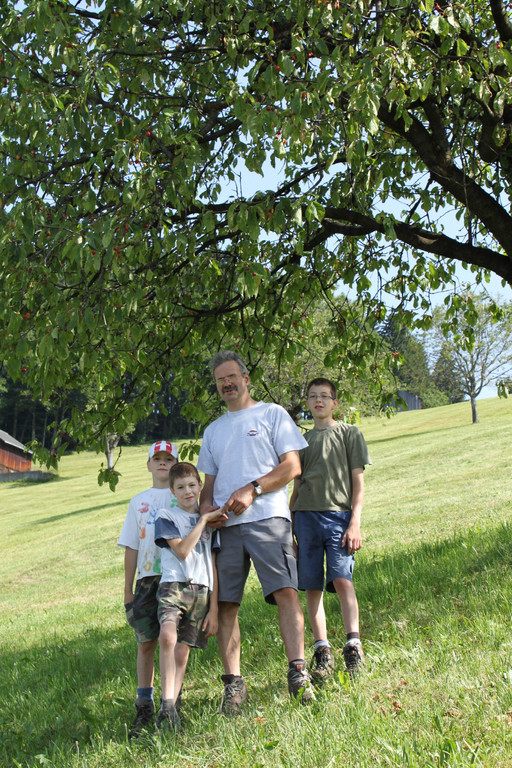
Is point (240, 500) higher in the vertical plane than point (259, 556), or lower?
higher

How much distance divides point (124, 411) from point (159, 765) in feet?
12.8

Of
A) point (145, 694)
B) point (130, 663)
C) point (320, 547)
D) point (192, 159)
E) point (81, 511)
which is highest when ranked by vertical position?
point (192, 159)

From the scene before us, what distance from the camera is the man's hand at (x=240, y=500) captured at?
13.9 ft

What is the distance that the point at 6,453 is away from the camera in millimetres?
61344

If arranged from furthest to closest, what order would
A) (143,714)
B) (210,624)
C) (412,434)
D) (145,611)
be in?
(412,434) < (145,611) < (143,714) < (210,624)

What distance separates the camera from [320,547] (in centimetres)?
485

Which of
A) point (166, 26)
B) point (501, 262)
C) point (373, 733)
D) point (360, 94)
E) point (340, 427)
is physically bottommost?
point (373, 733)

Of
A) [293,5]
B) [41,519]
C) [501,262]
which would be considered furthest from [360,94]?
[41,519]

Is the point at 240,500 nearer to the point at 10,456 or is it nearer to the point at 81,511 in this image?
the point at 81,511

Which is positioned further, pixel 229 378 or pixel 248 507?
pixel 229 378

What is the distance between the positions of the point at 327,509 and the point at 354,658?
98 centimetres

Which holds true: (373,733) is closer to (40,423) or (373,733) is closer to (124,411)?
(124,411)

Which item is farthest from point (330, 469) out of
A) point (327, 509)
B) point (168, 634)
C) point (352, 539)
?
point (168, 634)

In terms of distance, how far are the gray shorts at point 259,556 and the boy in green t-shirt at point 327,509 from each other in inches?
18.6
